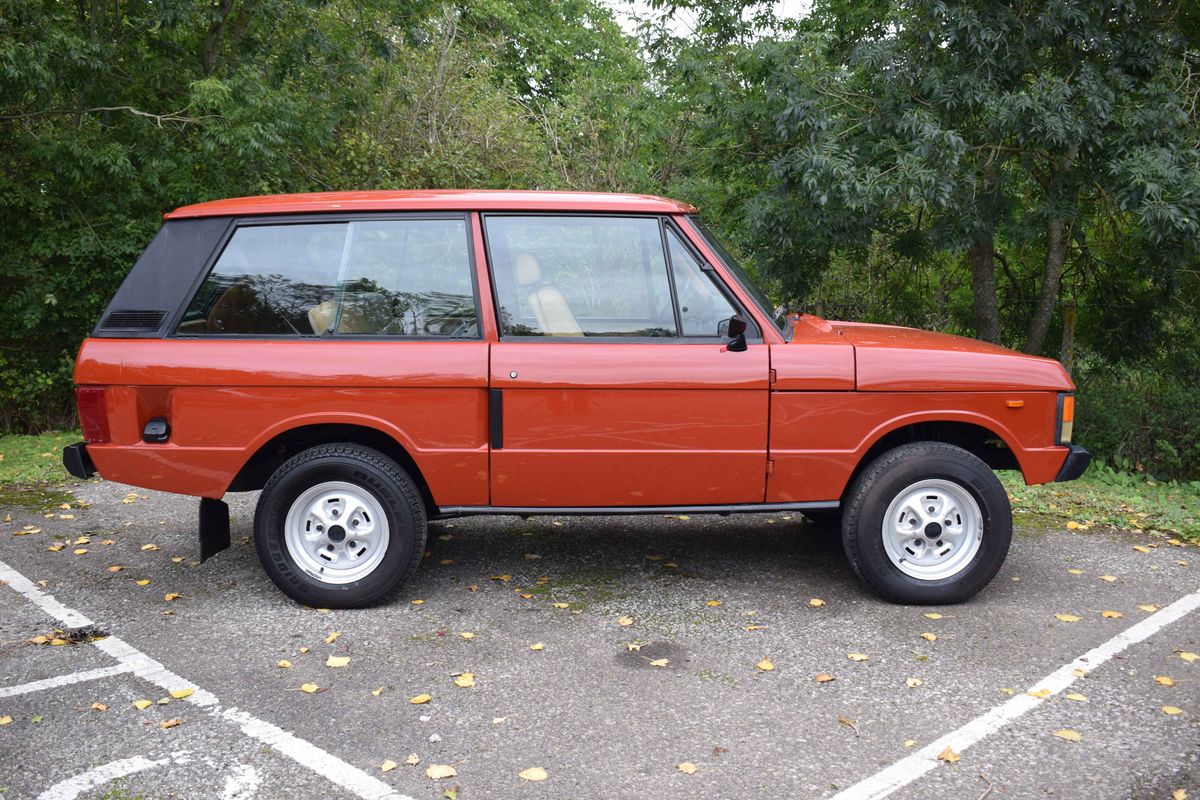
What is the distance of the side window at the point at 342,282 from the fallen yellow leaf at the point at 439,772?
6.87 ft

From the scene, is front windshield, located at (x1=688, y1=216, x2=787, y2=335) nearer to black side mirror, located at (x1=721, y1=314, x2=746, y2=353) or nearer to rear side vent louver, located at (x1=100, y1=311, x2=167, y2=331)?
black side mirror, located at (x1=721, y1=314, x2=746, y2=353)

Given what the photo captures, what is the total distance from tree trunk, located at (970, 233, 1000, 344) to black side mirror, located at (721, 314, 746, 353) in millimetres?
7504

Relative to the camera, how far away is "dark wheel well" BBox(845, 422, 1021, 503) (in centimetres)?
505

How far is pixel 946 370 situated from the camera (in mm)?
4789

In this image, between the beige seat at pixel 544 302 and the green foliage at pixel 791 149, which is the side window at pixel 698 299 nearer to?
the beige seat at pixel 544 302

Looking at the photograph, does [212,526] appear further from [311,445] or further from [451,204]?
[451,204]

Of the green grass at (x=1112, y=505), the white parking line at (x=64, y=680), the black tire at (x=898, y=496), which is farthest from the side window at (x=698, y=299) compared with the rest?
the green grass at (x=1112, y=505)

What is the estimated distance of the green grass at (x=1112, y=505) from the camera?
263 inches

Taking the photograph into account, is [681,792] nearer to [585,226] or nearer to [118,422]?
[585,226]

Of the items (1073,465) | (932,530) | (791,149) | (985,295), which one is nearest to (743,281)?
(932,530)

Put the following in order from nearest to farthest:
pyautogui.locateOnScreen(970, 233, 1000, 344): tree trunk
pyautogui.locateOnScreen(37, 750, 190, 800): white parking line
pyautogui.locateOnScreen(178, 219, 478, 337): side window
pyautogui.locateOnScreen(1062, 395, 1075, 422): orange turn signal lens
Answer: pyautogui.locateOnScreen(37, 750, 190, 800): white parking line < pyautogui.locateOnScreen(178, 219, 478, 337): side window < pyautogui.locateOnScreen(1062, 395, 1075, 422): orange turn signal lens < pyautogui.locateOnScreen(970, 233, 1000, 344): tree trunk

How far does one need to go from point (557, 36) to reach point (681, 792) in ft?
77.6

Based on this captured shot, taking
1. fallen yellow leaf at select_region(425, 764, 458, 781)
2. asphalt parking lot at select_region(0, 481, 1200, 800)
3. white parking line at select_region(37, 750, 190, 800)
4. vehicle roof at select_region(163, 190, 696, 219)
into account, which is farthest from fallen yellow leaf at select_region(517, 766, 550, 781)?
vehicle roof at select_region(163, 190, 696, 219)

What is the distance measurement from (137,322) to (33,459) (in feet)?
17.3
